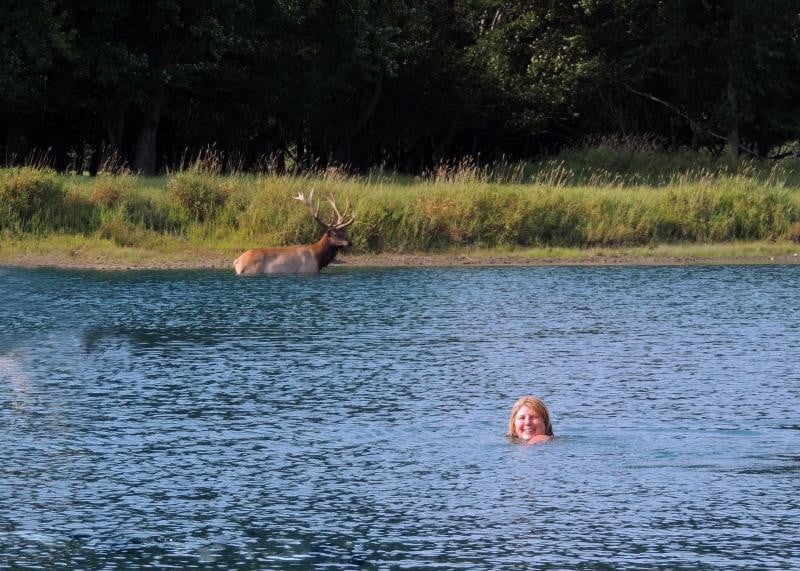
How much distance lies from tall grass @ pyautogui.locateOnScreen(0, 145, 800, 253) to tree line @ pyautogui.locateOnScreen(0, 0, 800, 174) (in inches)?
495

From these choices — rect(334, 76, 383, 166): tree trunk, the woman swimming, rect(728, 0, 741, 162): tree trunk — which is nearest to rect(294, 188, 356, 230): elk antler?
the woman swimming

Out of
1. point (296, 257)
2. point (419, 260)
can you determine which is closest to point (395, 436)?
point (296, 257)

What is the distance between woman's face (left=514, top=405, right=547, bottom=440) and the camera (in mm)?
11914

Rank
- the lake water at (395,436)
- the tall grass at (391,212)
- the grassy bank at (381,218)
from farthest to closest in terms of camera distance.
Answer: the tall grass at (391,212) → the grassy bank at (381,218) → the lake water at (395,436)

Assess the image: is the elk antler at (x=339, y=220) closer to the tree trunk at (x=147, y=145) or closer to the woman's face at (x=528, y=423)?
the woman's face at (x=528, y=423)

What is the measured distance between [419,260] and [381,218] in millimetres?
1551

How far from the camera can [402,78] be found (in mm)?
54312

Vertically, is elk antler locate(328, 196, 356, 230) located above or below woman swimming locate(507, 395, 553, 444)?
below

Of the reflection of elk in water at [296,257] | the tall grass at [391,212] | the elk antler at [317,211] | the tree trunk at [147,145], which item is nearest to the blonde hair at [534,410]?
the reflection of elk in water at [296,257]

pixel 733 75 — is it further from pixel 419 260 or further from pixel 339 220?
pixel 339 220

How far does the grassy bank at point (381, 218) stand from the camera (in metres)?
31.3

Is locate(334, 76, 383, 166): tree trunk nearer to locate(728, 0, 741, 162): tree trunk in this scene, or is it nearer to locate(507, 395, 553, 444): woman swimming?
locate(728, 0, 741, 162): tree trunk

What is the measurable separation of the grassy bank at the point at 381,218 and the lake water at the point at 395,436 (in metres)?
8.91

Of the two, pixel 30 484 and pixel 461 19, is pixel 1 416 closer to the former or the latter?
pixel 30 484
